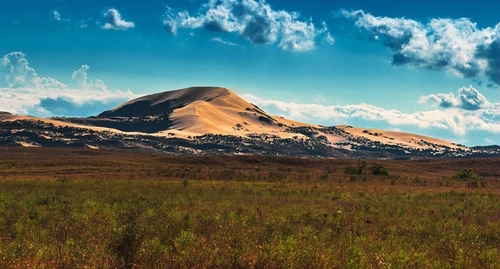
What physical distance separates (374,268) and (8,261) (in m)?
8.99

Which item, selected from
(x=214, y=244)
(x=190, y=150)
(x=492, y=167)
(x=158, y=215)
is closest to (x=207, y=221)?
(x=158, y=215)

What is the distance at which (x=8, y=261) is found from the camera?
33.6 ft

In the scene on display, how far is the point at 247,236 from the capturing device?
14.0 metres

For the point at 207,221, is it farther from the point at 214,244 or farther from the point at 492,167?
the point at 492,167

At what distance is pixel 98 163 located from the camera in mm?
64875

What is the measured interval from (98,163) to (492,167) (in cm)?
7638

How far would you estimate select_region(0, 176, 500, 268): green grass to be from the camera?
1124 cm

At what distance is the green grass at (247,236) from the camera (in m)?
11.2

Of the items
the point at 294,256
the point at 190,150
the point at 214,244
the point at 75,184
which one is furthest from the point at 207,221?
the point at 190,150

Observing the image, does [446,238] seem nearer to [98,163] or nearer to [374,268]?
[374,268]

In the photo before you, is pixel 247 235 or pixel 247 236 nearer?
pixel 247 236

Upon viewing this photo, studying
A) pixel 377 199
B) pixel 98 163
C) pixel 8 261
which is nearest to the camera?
pixel 8 261

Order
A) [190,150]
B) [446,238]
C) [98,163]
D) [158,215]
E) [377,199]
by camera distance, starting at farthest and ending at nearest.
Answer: [190,150], [98,163], [377,199], [158,215], [446,238]

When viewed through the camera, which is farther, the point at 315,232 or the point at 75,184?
the point at 75,184
